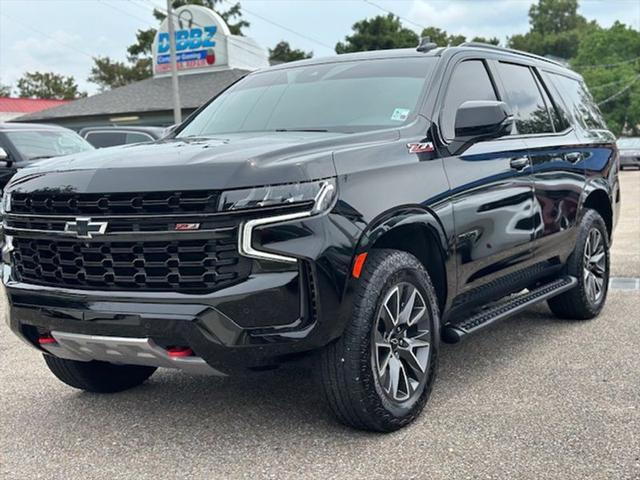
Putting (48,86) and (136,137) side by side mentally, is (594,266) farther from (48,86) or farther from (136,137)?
(48,86)

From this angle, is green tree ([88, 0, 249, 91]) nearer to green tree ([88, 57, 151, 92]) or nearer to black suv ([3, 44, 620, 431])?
green tree ([88, 57, 151, 92])

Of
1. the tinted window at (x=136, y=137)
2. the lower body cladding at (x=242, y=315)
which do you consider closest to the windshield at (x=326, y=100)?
the lower body cladding at (x=242, y=315)

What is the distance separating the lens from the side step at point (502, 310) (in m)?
4.14

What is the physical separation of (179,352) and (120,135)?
12.6 metres

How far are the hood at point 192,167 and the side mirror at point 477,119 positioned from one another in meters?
0.79

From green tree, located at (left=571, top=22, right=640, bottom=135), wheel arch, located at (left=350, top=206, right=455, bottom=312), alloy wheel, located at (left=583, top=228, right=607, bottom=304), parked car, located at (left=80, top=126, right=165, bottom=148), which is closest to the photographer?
wheel arch, located at (left=350, top=206, right=455, bottom=312)

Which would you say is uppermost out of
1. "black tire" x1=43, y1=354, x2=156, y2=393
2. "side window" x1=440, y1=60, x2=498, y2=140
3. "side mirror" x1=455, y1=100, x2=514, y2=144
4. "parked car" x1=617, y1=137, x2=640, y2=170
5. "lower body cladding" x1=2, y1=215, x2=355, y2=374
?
"side window" x1=440, y1=60, x2=498, y2=140

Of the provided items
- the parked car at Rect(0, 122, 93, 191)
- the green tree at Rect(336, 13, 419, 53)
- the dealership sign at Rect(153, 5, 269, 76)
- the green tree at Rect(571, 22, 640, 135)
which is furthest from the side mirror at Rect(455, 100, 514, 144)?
the green tree at Rect(571, 22, 640, 135)

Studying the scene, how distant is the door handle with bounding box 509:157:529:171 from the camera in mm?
4727

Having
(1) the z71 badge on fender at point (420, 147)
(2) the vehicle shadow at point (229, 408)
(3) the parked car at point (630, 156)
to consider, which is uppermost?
(1) the z71 badge on fender at point (420, 147)

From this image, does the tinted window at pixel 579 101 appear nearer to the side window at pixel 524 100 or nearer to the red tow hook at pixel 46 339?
the side window at pixel 524 100

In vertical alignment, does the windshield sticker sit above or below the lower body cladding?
above

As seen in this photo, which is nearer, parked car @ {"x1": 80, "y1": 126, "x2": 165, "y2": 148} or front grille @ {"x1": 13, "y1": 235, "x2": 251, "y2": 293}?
front grille @ {"x1": 13, "y1": 235, "x2": 251, "y2": 293}

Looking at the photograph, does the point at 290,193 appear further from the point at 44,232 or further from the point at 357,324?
the point at 44,232
